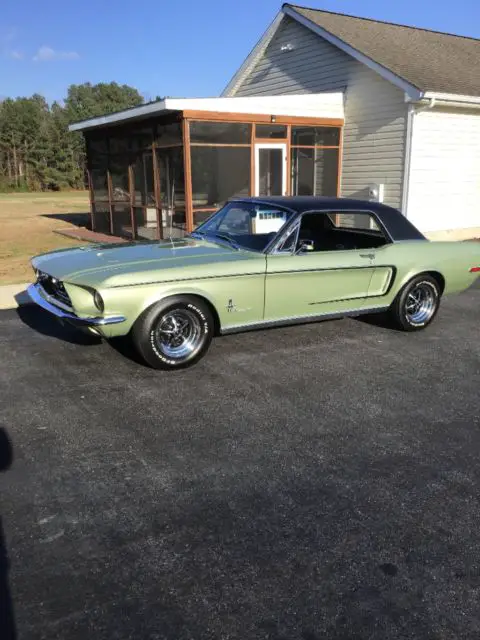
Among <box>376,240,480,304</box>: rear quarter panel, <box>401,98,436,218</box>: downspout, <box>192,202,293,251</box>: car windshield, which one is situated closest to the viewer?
<box>192,202,293,251</box>: car windshield

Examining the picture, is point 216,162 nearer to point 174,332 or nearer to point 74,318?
point 174,332

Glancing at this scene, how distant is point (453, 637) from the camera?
217 centimetres

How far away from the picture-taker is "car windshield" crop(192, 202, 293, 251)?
18.5 ft

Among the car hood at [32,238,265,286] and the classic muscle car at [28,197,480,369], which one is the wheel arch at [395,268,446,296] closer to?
the classic muscle car at [28,197,480,369]

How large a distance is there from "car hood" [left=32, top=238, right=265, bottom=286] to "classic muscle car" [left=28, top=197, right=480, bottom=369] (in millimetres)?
11

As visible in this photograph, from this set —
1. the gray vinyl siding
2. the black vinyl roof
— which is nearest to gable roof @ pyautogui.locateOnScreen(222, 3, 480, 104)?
the gray vinyl siding

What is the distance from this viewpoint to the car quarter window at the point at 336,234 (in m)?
6.14

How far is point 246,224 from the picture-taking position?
6023 millimetres

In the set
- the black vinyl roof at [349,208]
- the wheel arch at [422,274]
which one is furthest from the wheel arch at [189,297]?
the wheel arch at [422,274]

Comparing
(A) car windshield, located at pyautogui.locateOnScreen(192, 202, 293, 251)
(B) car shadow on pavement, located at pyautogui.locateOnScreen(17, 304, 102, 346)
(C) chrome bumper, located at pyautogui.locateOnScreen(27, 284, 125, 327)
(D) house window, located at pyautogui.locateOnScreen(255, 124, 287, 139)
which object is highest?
(D) house window, located at pyautogui.locateOnScreen(255, 124, 287, 139)

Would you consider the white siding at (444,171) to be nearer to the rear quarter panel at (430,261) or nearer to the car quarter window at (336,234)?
the rear quarter panel at (430,261)

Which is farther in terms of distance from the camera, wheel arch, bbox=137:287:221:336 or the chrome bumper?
wheel arch, bbox=137:287:221:336

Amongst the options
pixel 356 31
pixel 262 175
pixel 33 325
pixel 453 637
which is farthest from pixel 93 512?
pixel 356 31

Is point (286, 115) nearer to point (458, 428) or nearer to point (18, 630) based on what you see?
point (458, 428)
